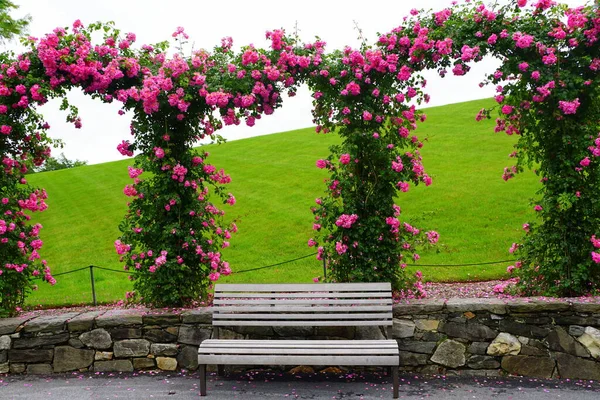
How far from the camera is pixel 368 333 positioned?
18.0ft

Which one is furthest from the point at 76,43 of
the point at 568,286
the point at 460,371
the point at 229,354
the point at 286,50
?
the point at 568,286

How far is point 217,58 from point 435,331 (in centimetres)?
361

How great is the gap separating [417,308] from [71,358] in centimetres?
346

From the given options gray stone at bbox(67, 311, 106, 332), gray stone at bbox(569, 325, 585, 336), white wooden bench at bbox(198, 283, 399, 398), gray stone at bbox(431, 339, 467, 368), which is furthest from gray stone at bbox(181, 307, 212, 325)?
gray stone at bbox(569, 325, 585, 336)

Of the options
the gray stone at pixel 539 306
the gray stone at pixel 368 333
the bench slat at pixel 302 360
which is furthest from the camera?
the gray stone at pixel 368 333

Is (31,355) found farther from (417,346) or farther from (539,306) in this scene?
(539,306)

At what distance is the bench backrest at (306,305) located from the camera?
17.2ft

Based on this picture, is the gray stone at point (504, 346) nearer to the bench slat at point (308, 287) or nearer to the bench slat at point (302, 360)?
the bench slat at point (308, 287)

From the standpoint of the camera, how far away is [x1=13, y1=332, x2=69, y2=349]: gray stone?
5625 mm

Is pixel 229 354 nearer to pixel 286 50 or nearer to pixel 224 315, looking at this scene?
pixel 224 315

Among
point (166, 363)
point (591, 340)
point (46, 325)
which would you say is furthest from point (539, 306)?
point (46, 325)

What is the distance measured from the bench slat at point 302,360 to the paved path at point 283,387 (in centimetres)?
33

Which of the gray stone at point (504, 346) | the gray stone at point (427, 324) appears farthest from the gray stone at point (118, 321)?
the gray stone at point (504, 346)

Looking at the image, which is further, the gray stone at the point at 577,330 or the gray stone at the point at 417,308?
the gray stone at the point at 417,308
